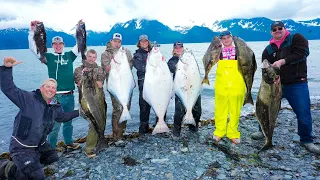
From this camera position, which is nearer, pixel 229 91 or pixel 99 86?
pixel 99 86

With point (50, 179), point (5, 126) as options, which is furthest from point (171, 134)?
point (5, 126)

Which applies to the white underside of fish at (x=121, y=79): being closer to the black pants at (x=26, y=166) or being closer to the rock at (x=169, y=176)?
the rock at (x=169, y=176)

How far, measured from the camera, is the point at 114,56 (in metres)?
6.41

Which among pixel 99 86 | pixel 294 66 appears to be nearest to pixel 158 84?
pixel 99 86

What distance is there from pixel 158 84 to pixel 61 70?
2616 mm

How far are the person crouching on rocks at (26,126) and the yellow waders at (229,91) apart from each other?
12.8 ft

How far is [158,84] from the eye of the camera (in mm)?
6684

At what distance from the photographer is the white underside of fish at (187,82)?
22.0ft

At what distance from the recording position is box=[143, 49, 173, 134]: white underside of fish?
655 cm

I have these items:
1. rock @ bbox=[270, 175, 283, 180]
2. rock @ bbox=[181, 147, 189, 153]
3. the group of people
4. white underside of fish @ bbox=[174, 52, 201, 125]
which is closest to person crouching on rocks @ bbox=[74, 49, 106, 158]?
the group of people

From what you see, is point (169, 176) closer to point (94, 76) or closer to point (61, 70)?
point (94, 76)

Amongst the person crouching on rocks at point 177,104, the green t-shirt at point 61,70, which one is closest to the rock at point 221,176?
the person crouching on rocks at point 177,104

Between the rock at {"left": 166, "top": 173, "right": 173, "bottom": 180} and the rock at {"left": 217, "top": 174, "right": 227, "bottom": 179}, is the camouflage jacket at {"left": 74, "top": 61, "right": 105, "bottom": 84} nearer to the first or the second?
the rock at {"left": 166, "top": 173, "right": 173, "bottom": 180}

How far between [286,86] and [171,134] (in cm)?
357
